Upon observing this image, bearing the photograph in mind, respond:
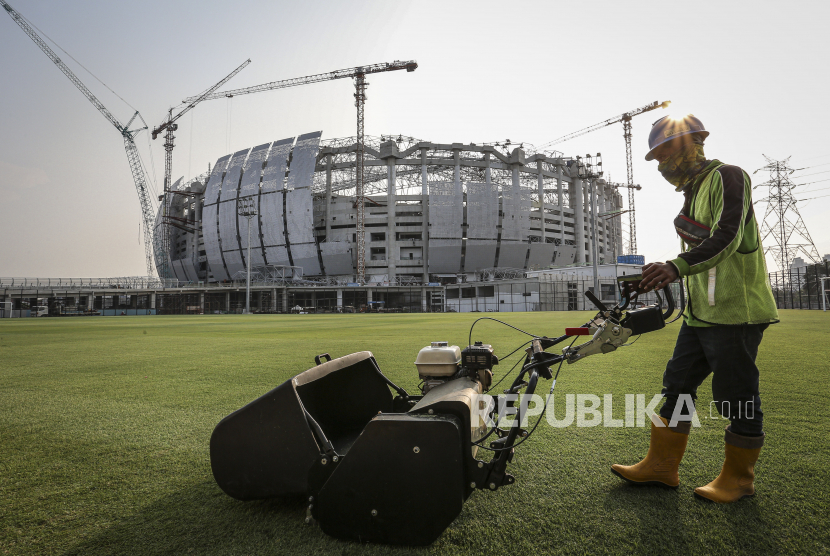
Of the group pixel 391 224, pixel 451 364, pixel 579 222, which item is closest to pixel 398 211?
pixel 391 224

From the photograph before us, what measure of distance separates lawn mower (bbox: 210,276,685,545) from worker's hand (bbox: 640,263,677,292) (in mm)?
89

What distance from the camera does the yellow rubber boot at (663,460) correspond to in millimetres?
2451

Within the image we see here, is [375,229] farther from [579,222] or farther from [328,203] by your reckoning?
[579,222]

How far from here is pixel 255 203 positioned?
79688 millimetres

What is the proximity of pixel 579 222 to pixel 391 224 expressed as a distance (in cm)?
3857

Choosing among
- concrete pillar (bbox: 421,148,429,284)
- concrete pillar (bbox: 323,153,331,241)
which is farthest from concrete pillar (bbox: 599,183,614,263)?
concrete pillar (bbox: 323,153,331,241)

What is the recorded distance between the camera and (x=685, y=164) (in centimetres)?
250

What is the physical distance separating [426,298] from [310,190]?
1080 inches

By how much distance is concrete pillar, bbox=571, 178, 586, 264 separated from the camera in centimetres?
8569

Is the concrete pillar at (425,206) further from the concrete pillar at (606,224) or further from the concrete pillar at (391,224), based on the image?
the concrete pillar at (606,224)

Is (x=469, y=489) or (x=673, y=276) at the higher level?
(x=673, y=276)

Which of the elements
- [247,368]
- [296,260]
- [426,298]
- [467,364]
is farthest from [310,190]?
[467,364]

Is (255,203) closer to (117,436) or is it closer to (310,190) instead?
→ (310,190)

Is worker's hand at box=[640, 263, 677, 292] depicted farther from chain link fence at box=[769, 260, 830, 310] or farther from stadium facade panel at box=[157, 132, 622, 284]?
stadium facade panel at box=[157, 132, 622, 284]
